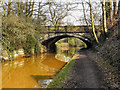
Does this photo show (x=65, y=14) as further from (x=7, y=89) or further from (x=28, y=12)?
(x=7, y=89)

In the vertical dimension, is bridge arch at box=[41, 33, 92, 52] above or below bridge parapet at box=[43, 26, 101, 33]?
below

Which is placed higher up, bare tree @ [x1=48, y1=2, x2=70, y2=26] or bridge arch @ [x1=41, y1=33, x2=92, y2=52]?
bare tree @ [x1=48, y1=2, x2=70, y2=26]

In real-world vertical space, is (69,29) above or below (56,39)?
above

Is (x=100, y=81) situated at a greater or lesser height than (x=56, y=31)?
lesser

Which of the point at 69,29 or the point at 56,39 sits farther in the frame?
the point at 56,39

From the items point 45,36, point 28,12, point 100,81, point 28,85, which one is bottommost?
point 28,85

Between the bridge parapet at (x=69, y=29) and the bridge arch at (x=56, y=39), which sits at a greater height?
the bridge parapet at (x=69, y=29)

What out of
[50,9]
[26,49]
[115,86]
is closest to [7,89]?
[115,86]

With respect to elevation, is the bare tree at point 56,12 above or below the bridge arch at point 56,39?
above

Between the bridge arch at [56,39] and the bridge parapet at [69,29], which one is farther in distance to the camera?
the bridge arch at [56,39]

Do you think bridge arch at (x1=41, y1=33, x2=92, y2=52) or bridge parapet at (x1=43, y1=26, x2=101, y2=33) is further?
bridge arch at (x1=41, y1=33, x2=92, y2=52)

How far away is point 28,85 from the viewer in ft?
17.3

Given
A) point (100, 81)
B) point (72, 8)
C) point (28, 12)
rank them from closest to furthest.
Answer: point (100, 81), point (28, 12), point (72, 8)

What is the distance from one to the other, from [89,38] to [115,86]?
14.2m
